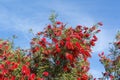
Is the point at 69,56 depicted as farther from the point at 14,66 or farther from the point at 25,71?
the point at 14,66

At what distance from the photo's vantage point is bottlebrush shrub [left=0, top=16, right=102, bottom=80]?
13.0 meters

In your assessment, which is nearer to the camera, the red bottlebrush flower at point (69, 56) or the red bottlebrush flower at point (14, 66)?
the red bottlebrush flower at point (14, 66)

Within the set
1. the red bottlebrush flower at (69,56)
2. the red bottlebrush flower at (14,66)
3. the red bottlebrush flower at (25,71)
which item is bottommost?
the red bottlebrush flower at (25,71)

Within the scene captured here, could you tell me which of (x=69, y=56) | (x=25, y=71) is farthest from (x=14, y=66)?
(x=69, y=56)

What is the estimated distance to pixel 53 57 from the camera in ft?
44.5

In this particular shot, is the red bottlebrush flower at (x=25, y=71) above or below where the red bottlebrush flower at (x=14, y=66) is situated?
below

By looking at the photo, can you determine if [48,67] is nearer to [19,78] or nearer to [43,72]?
[43,72]

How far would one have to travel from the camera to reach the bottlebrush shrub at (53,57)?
12977 millimetres

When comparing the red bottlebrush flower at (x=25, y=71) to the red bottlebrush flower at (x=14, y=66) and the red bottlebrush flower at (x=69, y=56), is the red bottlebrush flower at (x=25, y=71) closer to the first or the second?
the red bottlebrush flower at (x=14, y=66)

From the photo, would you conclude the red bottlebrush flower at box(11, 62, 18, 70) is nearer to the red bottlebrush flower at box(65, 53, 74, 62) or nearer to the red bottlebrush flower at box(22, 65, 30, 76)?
the red bottlebrush flower at box(22, 65, 30, 76)

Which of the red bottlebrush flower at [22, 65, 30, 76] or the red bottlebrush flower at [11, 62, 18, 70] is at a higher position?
the red bottlebrush flower at [11, 62, 18, 70]

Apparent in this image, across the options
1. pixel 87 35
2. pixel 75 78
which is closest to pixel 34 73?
pixel 75 78

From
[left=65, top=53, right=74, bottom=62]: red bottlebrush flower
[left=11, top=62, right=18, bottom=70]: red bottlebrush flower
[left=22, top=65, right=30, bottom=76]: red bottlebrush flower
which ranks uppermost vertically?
[left=65, top=53, right=74, bottom=62]: red bottlebrush flower

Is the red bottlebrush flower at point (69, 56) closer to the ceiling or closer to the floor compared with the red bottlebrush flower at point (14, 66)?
closer to the ceiling
